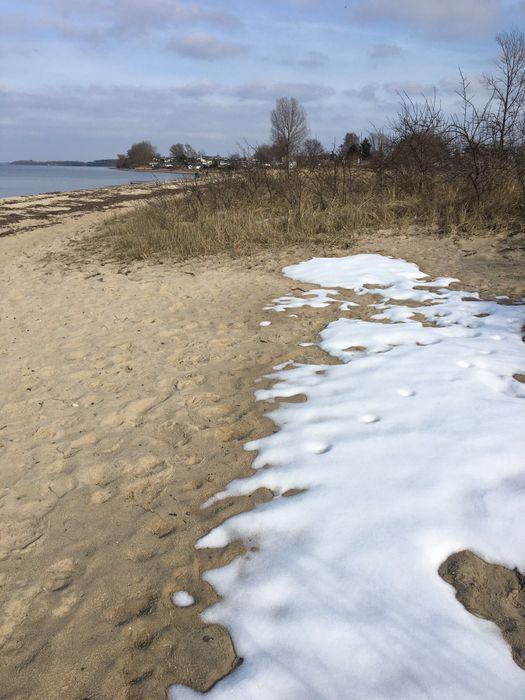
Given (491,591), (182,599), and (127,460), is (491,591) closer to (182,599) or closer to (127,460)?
(182,599)

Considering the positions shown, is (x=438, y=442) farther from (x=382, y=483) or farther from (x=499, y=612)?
(x=499, y=612)

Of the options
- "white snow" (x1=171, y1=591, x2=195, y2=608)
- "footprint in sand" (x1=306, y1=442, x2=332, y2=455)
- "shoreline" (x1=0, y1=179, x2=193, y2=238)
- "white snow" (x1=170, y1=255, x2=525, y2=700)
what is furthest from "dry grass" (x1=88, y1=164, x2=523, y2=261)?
"white snow" (x1=171, y1=591, x2=195, y2=608)

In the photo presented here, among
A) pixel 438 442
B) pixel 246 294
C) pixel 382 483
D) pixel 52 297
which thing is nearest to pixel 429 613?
pixel 382 483

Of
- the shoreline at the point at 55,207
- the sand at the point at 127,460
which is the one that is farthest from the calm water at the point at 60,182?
the sand at the point at 127,460

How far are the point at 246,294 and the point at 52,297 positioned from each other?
302 cm

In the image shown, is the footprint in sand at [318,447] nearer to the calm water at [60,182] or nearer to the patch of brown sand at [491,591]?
the patch of brown sand at [491,591]

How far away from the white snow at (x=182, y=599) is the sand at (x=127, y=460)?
0.02 meters

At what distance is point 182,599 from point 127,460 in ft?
4.09

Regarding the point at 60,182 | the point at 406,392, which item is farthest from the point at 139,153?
the point at 406,392

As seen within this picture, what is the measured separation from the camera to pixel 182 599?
219 cm

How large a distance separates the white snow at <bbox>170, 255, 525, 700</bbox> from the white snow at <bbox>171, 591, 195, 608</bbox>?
11 cm

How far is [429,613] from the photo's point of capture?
76.5 inches

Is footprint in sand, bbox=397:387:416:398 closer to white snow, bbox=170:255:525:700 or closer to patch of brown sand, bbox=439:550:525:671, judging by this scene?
white snow, bbox=170:255:525:700

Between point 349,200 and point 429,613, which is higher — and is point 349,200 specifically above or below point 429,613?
above
